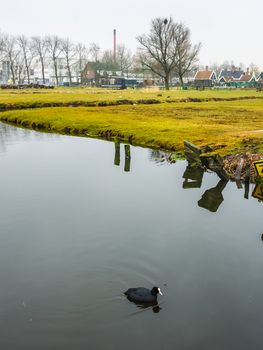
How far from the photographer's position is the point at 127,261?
12.0 m

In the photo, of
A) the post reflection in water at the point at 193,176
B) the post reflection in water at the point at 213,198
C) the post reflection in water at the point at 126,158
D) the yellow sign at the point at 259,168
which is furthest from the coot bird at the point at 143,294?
the post reflection in water at the point at 126,158

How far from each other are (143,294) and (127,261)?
231 cm

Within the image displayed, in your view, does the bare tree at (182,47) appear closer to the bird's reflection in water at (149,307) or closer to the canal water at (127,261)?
the canal water at (127,261)

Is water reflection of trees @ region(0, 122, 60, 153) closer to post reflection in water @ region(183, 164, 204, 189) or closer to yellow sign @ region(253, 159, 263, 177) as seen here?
post reflection in water @ region(183, 164, 204, 189)

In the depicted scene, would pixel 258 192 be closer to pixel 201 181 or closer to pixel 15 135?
pixel 201 181

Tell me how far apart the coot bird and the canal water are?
20 centimetres

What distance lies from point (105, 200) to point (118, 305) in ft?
28.2

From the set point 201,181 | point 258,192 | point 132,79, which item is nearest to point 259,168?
point 258,192

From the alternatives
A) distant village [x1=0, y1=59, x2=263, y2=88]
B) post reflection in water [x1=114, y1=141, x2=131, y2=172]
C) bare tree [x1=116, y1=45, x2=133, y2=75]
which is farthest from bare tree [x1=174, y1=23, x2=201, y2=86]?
post reflection in water [x1=114, y1=141, x2=131, y2=172]

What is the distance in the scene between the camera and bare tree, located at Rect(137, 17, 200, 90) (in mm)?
112312

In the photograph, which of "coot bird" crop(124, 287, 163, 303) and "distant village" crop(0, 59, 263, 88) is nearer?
"coot bird" crop(124, 287, 163, 303)

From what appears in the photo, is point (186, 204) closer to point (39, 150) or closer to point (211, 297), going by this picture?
point (211, 297)

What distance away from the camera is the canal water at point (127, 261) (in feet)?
29.3

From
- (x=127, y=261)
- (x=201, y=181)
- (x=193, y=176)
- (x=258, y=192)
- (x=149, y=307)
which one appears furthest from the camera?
(x=193, y=176)
